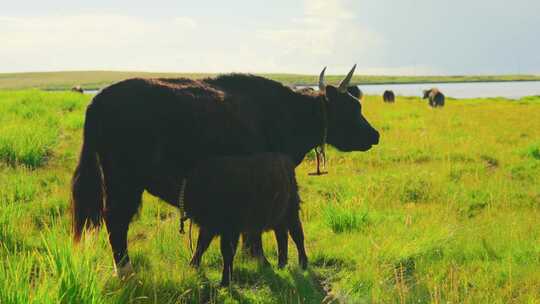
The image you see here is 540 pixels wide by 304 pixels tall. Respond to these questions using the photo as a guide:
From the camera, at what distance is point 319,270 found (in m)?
5.11

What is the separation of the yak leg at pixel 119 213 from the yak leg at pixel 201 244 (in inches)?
24.5

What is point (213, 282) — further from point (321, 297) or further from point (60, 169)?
point (60, 169)

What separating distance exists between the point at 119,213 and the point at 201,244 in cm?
78

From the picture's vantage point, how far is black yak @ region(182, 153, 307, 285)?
→ 4.34 meters

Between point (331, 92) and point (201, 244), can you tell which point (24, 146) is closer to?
point (201, 244)

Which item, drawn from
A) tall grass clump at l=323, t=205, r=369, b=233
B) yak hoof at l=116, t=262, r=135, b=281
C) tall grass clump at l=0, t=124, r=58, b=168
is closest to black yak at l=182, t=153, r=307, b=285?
yak hoof at l=116, t=262, r=135, b=281

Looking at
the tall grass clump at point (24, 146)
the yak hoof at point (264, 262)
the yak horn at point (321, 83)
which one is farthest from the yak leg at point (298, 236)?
the tall grass clump at point (24, 146)

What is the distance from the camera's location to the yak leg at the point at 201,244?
4.66m

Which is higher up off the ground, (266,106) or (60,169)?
(266,106)

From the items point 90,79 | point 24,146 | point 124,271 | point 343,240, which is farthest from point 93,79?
point 124,271

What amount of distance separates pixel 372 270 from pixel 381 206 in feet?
9.26

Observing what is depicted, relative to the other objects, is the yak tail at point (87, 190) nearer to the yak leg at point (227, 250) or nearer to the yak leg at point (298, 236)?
the yak leg at point (227, 250)

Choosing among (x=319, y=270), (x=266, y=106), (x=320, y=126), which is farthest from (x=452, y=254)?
(x=266, y=106)

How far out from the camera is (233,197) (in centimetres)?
435
